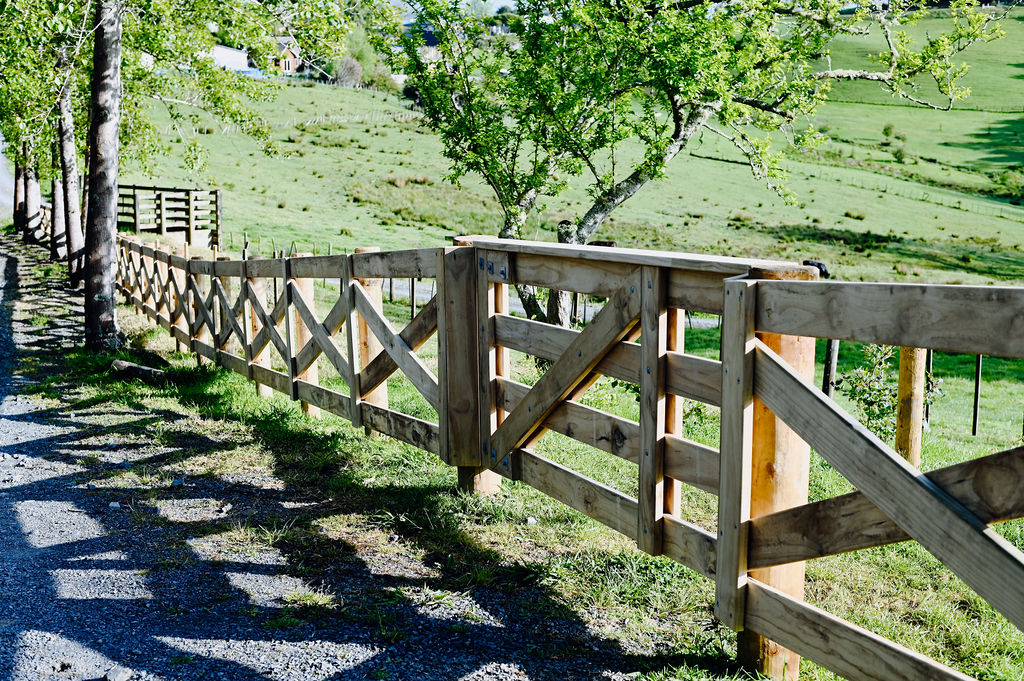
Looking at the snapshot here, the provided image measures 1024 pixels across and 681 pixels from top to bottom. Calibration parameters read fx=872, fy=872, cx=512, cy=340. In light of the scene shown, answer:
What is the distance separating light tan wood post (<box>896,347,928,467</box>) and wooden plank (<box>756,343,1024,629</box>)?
3.82m

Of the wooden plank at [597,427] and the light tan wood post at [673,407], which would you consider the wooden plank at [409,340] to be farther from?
the light tan wood post at [673,407]

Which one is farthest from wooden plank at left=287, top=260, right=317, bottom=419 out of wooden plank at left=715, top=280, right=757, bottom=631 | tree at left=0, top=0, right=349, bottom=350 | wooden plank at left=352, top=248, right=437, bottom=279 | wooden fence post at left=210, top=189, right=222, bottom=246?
wooden fence post at left=210, top=189, right=222, bottom=246

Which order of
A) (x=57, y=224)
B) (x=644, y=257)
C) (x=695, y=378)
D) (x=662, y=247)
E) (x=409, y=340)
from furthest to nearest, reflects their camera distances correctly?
(x=662, y=247) → (x=57, y=224) → (x=409, y=340) → (x=644, y=257) → (x=695, y=378)

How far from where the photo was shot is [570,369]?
4375mm

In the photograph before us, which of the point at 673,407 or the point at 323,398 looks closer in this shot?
the point at 673,407

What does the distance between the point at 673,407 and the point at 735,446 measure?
1.64ft

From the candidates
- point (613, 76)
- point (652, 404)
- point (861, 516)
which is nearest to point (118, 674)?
point (652, 404)

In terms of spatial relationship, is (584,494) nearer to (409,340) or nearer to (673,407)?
(673,407)

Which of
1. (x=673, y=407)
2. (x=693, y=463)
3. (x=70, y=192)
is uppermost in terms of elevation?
(x=70, y=192)

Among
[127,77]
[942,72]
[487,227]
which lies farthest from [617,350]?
[487,227]

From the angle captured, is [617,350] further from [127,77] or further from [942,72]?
[127,77]

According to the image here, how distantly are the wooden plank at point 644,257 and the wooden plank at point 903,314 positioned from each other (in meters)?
0.19

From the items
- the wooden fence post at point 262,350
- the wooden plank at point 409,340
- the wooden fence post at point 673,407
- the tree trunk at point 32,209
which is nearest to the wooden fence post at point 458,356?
the wooden plank at point 409,340

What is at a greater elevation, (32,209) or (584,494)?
(32,209)
